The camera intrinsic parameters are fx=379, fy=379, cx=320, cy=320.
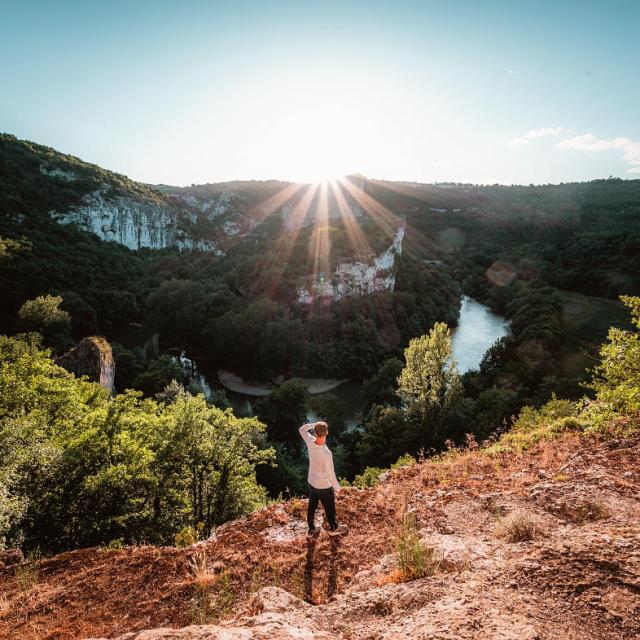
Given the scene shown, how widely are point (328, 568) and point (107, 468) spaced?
23.2 ft

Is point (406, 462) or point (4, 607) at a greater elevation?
point (4, 607)

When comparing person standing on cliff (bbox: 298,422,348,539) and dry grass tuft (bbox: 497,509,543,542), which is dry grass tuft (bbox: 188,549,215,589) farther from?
dry grass tuft (bbox: 497,509,543,542)

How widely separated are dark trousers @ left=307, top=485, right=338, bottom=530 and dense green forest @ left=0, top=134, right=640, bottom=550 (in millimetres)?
5722

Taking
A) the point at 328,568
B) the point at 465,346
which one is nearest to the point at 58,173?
the point at 465,346

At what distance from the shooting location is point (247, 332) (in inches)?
1864

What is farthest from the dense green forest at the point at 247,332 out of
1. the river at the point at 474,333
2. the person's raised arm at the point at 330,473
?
the person's raised arm at the point at 330,473

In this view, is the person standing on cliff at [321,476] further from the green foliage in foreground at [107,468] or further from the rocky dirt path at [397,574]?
the green foliage in foreground at [107,468]

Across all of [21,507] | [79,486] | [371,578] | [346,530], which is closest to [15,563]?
[21,507]

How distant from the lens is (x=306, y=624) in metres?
3.68

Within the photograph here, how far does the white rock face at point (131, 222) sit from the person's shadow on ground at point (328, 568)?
7739cm

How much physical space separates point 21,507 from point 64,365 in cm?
1822

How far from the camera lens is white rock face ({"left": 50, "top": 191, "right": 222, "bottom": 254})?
71.4 metres

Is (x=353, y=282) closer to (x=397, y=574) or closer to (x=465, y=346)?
(x=465, y=346)

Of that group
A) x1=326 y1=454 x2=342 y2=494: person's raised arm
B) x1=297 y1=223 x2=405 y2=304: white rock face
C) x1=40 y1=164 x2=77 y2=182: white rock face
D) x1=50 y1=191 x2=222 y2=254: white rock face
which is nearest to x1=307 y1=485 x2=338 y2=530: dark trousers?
x1=326 y1=454 x2=342 y2=494: person's raised arm
